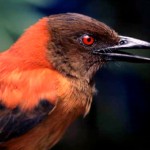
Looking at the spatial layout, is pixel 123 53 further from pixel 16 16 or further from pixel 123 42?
pixel 16 16

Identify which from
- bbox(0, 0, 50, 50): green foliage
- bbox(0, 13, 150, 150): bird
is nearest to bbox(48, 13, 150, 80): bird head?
bbox(0, 13, 150, 150): bird

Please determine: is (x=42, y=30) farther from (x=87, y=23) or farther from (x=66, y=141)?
(x=66, y=141)

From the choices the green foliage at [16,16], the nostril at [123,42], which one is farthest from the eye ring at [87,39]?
the green foliage at [16,16]

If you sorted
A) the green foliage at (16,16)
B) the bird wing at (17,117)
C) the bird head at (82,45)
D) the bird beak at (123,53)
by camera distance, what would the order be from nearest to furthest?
the bird wing at (17,117) → the bird head at (82,45) → the bird beak at (123,53) → the green foliage at (16,16)

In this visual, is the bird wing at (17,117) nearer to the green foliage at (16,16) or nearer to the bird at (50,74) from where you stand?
the bird at (50,74)

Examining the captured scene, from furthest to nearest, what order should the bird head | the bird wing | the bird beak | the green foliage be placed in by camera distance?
the green foliage
the bird beak
the bird head
the bird wing

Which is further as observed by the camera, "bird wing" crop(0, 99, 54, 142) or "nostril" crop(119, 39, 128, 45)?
"nostril" crop(119, 39, 128, 45)

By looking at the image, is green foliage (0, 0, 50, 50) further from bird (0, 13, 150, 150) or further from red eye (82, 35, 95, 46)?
red eye (82, 35, 95, 46)

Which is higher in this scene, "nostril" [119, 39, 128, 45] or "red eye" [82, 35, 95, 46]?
"nostril" [119, 39, 128, 45]

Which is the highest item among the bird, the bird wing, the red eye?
the red eye
